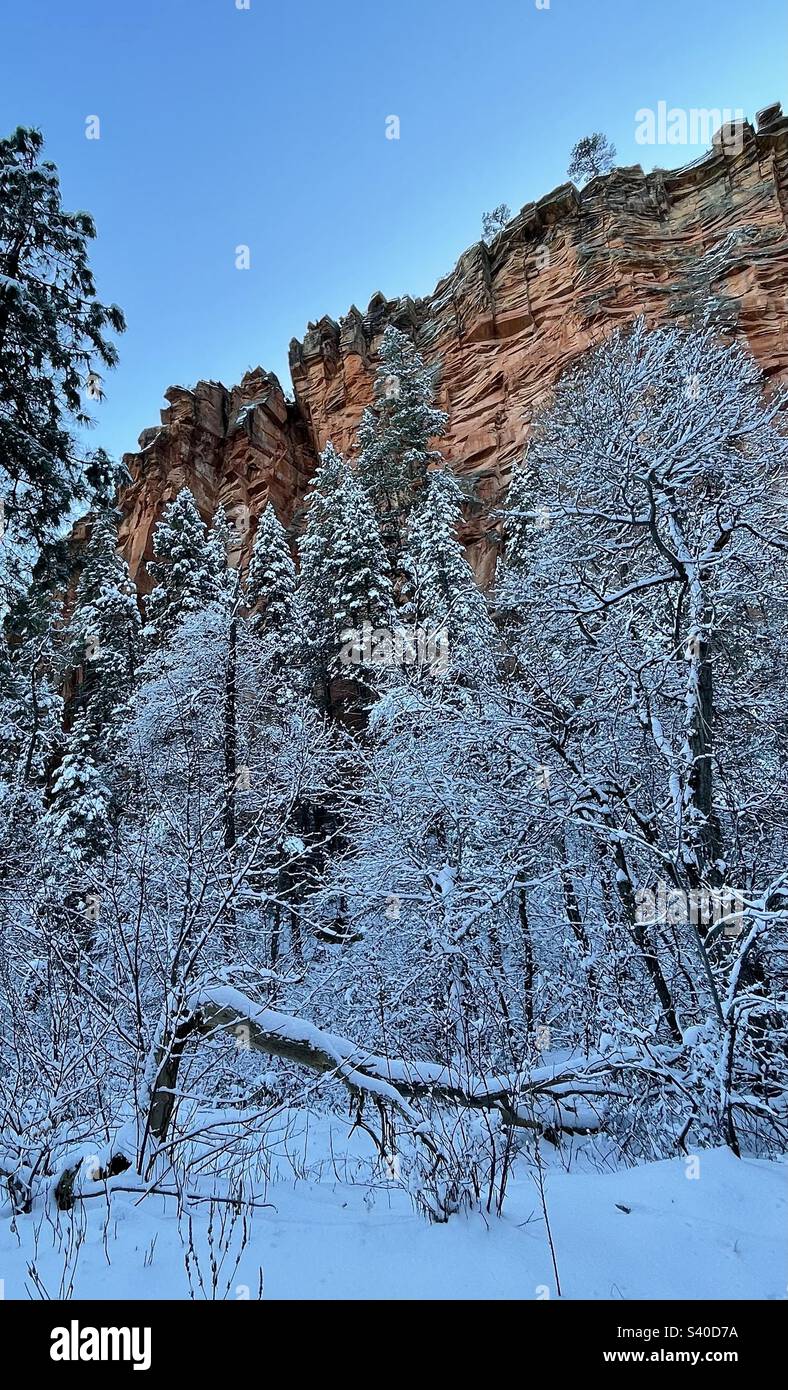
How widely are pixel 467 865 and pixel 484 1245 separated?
4.90m

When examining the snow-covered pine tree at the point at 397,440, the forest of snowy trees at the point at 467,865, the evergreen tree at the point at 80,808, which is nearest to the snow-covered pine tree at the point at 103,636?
the evergreen tree at the point at 80,808

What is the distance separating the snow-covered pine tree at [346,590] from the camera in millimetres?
20922

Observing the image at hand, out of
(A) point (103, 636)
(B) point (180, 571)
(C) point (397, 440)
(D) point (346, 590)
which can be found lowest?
(D) point (346, 590)

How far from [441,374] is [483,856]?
3955 centimetres

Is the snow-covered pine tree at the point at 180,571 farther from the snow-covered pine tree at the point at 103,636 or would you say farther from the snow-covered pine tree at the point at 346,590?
the snow-covered pine tree at the point at 346,590

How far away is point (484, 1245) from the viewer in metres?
2.69

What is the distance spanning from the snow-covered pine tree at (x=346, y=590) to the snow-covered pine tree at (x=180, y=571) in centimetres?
370

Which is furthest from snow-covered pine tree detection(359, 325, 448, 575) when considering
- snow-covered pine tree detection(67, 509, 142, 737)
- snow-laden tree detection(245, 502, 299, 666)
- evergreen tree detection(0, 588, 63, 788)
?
evergreen tree detection(0, 588, 63, 788)

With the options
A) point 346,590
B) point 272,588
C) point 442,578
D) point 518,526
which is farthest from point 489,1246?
point 272,588

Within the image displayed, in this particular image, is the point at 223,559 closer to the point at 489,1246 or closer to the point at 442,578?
the point at 442,578
